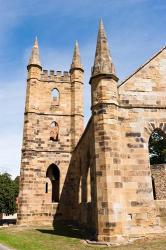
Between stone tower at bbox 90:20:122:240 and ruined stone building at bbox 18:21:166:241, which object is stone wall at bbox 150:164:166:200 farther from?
stone tower at bbox 90:20:122:240

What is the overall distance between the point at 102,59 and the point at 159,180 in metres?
11.1

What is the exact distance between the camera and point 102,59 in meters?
12.0

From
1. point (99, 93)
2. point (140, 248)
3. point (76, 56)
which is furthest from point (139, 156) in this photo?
point (76, 56)

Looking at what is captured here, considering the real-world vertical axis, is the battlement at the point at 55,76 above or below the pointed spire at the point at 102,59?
above

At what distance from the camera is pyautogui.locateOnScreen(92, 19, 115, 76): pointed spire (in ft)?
38.6

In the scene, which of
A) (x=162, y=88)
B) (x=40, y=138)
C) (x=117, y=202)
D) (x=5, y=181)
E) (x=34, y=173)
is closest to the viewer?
(x=117, y=202)

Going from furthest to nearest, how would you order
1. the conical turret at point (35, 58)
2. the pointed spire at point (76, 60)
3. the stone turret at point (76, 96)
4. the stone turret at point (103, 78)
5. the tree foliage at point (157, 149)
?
the tree foliage at point (157, 149)
the pointed spire at point (76, 60)
the conical turret at point (35, 58)
the stone turret at point (76, 96)
the stone turret at point (103, 78)

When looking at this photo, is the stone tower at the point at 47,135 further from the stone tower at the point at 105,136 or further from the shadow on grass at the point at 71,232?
the stone tower at the point at 105,136

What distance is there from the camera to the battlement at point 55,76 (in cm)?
2455

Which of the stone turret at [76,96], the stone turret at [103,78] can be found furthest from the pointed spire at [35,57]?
the stone turret at [103,78]

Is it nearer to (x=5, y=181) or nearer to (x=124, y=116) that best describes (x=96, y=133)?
(x=124, y=116)

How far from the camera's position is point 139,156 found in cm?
1119

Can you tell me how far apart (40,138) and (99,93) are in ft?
37.8

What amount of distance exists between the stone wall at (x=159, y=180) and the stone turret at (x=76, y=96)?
21.3 feet
